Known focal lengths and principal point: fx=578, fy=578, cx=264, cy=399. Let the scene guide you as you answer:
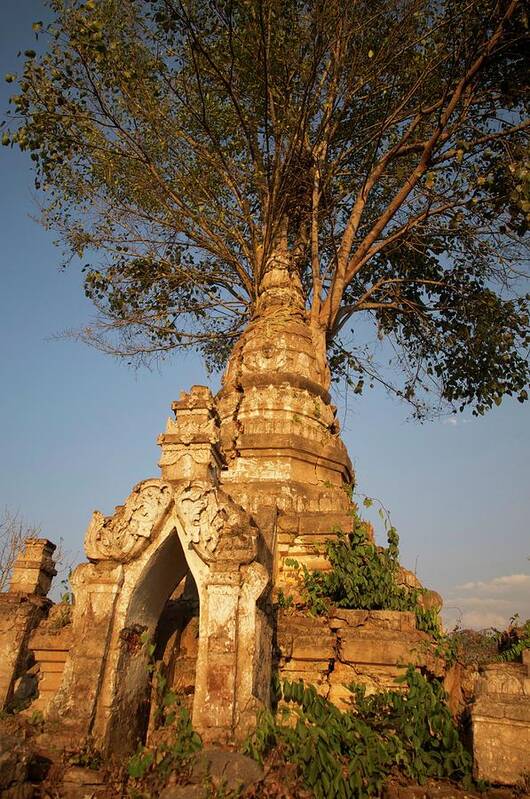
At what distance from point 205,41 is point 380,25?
324cm

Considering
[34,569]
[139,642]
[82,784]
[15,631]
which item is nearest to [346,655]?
[139,642]

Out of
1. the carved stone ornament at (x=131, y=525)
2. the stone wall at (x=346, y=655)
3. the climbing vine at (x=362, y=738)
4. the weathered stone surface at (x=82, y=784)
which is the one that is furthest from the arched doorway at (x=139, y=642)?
the stone wall at (x=346, y=655)

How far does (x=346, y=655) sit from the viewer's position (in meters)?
4.82

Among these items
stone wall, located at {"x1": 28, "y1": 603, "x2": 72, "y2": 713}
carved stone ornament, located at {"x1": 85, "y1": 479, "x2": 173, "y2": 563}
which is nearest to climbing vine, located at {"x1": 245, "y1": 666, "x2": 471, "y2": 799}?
carved stone ornament, located at {"x1": 85, "y1": 479, "x2": 173, "y2": 563}

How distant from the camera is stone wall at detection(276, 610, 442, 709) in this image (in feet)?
15.5

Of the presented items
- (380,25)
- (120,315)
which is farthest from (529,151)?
(120,315)

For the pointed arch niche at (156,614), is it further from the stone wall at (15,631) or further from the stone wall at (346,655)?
the stone wall at (15,631)

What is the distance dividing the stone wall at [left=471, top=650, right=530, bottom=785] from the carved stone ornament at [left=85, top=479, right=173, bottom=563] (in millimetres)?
2583

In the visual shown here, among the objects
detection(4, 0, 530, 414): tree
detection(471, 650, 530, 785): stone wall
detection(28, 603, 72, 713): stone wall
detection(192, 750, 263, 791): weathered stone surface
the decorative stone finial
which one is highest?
detection(4, 0, 530, 414): tree

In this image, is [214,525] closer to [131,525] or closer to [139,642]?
[131,525]

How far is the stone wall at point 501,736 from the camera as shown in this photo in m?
3.74

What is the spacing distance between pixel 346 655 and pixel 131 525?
2.13 m

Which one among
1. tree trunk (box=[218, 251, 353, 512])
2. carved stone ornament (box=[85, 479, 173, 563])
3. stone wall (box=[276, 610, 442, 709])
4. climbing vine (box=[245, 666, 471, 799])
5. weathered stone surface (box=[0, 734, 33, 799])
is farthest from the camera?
tree trunk (box=[218, 251, 353, 512])

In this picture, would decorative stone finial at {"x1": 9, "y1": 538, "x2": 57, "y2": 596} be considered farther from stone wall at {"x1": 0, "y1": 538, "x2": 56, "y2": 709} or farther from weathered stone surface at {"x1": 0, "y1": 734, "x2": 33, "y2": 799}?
weathered stone surface at {"x1": 0, "y1": 734, "x2": 33, "y2": 799}
